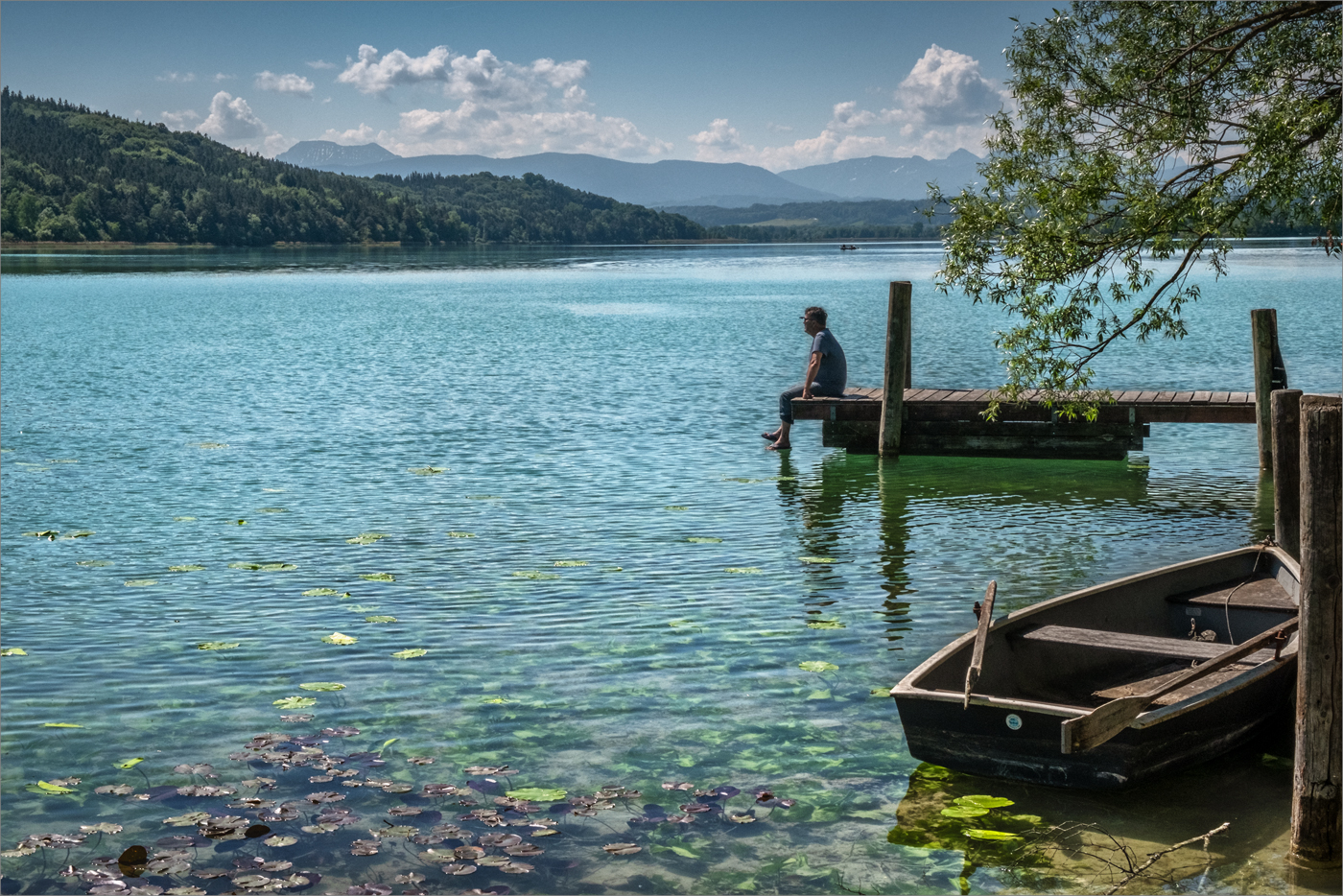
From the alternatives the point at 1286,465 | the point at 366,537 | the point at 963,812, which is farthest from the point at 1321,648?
the point at 366,537

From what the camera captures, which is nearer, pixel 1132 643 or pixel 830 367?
pixel 1132 643

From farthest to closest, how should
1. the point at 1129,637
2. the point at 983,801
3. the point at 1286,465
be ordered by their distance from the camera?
the point at 1286,465, the point at 1129,637, the point at 983,801

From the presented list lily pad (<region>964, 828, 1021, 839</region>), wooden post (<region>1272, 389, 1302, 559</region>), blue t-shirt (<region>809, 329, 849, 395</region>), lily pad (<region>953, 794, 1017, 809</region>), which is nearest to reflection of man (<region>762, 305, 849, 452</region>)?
blue t-shirt (<region>809, 329, 849, 395</region>)

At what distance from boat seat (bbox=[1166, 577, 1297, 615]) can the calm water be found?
177cm

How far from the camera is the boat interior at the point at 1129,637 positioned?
7.89 m

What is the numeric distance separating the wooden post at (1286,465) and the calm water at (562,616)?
5.43 feet

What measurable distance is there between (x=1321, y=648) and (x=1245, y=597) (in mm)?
3416

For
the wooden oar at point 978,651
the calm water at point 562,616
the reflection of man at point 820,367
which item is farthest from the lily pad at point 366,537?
the wooden oar at point 978,651

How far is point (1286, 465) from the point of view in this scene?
10617 millimetres

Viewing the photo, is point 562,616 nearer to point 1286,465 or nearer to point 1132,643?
point 1132,643

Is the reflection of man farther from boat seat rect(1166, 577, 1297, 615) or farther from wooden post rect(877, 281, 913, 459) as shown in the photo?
boat seat rect(1166, 577, 1297, 615)

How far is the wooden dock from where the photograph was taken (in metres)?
17.3

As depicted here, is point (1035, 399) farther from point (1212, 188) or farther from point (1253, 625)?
point (1253, 625)

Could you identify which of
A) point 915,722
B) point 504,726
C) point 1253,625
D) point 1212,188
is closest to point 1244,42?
point 1212,188
